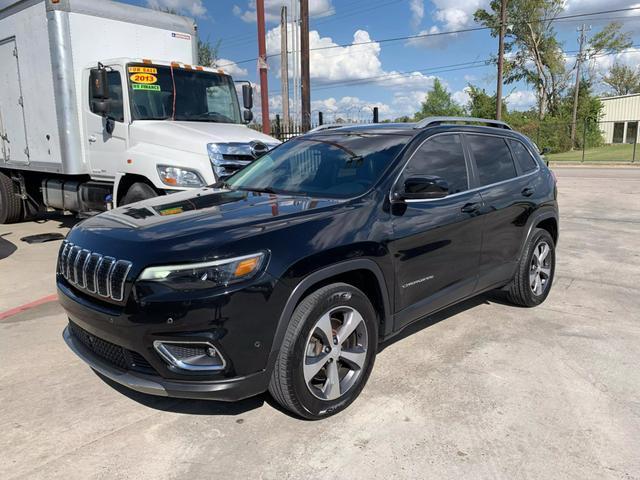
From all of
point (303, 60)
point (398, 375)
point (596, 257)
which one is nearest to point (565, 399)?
point (398, 375)

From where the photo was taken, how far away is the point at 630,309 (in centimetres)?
500

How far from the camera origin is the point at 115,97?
292 inches

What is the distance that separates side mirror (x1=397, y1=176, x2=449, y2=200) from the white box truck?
3.59m

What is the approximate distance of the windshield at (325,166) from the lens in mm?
3611

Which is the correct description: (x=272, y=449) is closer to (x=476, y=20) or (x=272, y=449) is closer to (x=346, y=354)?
(x=346, y=354)

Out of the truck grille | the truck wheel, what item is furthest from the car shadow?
the truck grille

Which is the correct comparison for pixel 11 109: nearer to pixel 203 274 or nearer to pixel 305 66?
pixel 305 66

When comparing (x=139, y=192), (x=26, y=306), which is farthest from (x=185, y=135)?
(x=26, y=306)

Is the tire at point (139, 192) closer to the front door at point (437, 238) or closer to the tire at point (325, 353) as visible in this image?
the front door at point (437, 238)

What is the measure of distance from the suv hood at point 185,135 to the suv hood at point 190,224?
10.3 feet

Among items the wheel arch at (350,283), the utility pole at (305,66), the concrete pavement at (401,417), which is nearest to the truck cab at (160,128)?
the concrete pavement at (401,417)

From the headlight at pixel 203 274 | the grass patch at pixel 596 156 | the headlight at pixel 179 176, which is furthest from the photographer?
the grass patch at pixel 596 156

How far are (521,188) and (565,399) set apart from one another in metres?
2.08

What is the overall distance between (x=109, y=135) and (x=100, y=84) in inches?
31.5
